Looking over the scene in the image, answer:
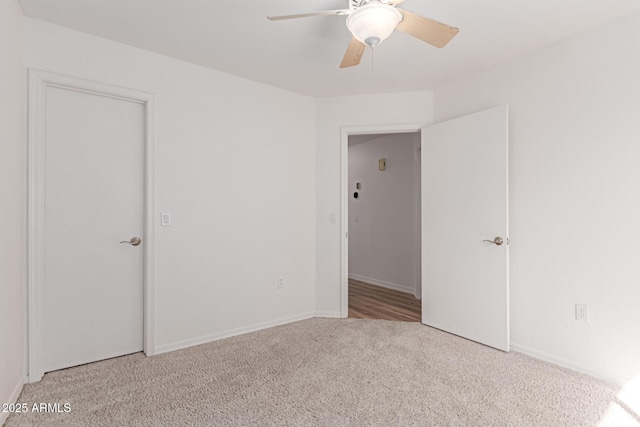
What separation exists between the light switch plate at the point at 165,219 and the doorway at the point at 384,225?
84.0 inches

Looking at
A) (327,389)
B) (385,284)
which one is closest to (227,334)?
(327,389)

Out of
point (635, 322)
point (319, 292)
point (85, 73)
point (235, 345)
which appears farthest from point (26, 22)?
point (635, 322)

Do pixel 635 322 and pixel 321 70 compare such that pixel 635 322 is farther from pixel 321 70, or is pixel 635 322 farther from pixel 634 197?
pixel 321 70

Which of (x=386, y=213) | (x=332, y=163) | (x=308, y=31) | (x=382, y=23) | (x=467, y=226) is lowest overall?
(x=467, y=226)

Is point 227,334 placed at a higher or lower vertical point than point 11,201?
lower

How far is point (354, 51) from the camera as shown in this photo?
76.8 inches

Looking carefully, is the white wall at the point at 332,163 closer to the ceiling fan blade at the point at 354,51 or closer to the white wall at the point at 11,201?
the ceiling fan blade at the point at 354,51

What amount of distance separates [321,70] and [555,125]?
6.21 ft

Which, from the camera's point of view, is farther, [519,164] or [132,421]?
[519,164]

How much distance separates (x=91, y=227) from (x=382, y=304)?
3177 millimetres

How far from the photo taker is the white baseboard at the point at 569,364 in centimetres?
221

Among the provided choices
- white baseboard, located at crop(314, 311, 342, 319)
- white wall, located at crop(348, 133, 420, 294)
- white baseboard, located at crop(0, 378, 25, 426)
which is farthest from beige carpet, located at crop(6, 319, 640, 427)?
white wall, located at crop(348, 133, 420, 294)

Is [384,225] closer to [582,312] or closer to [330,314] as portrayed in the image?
[330,314]

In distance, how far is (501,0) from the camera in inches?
79.0
